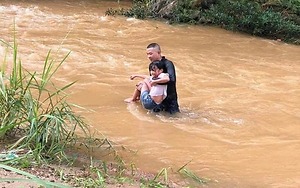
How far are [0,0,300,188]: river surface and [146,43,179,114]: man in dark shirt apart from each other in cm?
14

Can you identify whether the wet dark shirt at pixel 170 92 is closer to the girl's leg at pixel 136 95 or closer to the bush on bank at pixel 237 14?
the girl's leg at pixel 136 95

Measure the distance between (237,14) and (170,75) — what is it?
8350 millimetres

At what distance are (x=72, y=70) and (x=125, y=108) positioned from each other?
2278 mm

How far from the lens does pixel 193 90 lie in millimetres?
8656

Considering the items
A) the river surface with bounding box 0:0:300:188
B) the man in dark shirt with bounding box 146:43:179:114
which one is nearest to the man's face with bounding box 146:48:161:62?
the man in dark shirt with bounding box 146:43:179:114

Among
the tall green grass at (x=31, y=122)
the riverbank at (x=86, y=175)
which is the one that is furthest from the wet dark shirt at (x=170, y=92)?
the tall green grass at (x=31, y=122)

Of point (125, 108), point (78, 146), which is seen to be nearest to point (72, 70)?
point (125, 108)

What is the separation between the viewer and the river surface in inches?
221

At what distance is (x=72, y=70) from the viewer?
938cm

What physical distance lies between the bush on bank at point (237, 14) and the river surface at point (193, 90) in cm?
47

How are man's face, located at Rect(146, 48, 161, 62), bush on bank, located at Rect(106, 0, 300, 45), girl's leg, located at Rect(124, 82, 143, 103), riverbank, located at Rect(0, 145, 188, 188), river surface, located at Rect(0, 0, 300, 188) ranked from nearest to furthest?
riverbank, located at Rect(0, 145, 188, 188), river surface, located at Rect(0, 0, 300, 188), man's face, located at Rect(146, 48, 161, 62), girl's leg, located at Rect(124, 82, 143, 103), bush on bank, located at Rect(106, 0, 300, 45)

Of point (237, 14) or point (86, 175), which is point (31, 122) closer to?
point (86, 175)

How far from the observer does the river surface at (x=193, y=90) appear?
562cm

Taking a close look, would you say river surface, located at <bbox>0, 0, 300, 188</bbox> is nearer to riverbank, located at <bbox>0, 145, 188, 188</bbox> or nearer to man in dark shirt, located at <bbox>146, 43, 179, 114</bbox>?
man in dark shirt, located at <bbox>146, 43, 179, 114</bbox>
